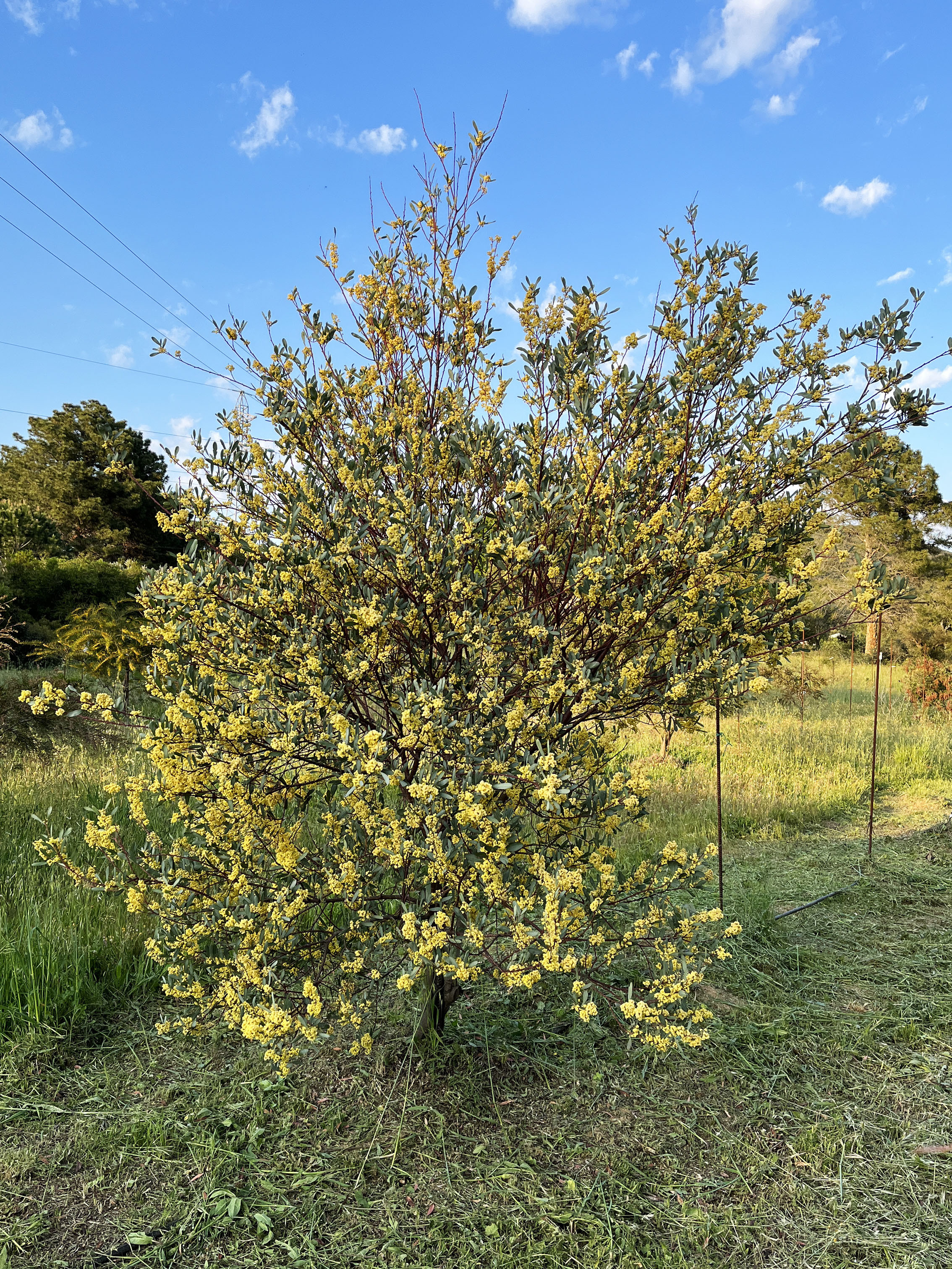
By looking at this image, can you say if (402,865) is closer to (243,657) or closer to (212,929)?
(212,929)

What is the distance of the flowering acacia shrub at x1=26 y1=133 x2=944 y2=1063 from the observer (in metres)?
2.18

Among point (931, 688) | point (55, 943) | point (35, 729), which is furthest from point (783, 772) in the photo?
point (35, 729)

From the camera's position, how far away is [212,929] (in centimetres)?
233

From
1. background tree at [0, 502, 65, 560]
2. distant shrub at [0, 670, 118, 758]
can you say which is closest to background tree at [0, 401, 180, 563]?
background tree at [0, 502, 65, 560]

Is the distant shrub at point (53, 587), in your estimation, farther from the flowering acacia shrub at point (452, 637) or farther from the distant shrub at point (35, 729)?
the flowering acacia shrub at point (452, 637)

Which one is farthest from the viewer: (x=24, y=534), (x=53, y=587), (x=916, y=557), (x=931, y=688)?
(x=916, y=557)

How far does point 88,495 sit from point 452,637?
20611 mm

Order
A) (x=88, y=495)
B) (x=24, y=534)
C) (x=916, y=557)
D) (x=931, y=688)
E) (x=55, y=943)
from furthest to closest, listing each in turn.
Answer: (x=88, y=495)
(x=916, y=557)
(x=24, y=534)
(x=931, y=688)
(x=55, y=943)

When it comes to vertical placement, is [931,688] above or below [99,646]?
below

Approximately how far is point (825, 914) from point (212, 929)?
11.6ft

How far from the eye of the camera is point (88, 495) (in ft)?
65.0

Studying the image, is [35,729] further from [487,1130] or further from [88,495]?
[88,495]

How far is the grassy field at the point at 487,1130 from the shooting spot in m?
2.00

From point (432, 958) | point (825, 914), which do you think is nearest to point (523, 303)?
point (432, 958)
